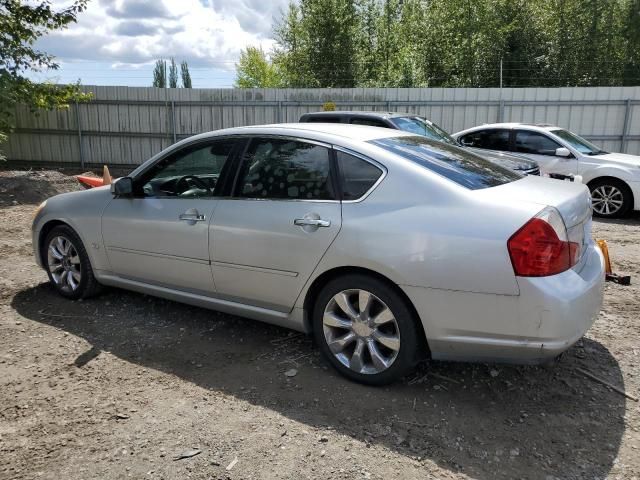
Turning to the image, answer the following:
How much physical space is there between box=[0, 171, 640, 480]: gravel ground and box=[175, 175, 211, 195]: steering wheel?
1092 mm

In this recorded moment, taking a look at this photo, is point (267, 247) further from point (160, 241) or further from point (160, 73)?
point (160, 73)

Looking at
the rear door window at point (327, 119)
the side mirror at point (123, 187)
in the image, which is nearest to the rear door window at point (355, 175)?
the side mirror at point (123, 187)

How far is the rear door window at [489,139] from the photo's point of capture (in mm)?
10160

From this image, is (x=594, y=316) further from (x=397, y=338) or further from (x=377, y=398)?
(x=377, y=398)

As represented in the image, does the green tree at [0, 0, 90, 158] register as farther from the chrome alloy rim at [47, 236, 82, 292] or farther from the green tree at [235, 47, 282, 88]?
the green tree at [235, 47, 282, 88]

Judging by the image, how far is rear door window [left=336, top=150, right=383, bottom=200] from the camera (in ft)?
11.0

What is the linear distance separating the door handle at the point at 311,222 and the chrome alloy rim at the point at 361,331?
0.43 metres

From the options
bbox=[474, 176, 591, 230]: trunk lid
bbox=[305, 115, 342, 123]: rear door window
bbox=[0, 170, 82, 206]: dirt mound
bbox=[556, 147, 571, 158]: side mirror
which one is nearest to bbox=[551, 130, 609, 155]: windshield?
bbox=[556, 147, 571, 158]: side mirror

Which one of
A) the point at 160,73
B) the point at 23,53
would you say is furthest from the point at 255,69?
the point at 23,53

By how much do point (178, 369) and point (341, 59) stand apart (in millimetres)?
24327

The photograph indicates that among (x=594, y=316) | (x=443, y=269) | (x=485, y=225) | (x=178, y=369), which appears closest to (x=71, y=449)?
(x=178, y=369)

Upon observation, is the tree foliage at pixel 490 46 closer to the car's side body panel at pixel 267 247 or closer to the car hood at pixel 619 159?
the car hood at pixel 619 159

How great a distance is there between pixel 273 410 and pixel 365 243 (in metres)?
1.10

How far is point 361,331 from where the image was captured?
3.35m
